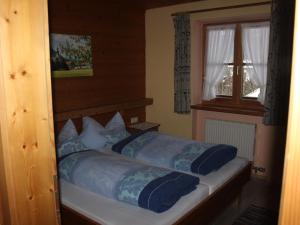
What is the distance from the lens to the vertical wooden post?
990mm

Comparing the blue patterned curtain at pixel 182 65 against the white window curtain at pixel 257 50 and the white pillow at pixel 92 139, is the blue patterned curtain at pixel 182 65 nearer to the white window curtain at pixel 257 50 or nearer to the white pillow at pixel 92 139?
the white window curtain at pixel 257 50

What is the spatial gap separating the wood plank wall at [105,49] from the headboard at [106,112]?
0.37 feet

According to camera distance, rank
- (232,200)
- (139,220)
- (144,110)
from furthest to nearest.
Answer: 1. (144,110)
2. (232,200)
3. (139,220)

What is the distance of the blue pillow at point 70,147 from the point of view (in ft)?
10.7

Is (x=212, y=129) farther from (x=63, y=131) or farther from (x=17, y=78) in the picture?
(x=17, y=78)

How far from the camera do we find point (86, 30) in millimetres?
4109

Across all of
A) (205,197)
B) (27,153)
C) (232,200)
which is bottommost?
(232,200)

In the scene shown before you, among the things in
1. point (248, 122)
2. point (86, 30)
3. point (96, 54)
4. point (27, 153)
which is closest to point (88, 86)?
point (96, 54)

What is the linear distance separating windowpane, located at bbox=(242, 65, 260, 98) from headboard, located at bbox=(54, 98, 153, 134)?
5.45 feet

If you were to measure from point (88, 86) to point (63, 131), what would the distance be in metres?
0.88

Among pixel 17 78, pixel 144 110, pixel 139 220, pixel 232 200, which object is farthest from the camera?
pixel 144 110

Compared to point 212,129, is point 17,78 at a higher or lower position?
higher

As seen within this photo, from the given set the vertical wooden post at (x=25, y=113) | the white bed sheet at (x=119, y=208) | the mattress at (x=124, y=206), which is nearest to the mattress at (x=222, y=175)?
the mattress at (x=124, y=206)

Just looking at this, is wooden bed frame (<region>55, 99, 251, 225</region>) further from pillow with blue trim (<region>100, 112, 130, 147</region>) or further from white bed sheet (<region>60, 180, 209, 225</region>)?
pillow with blue trim (<region>100, 112, 130, 147</region>)
